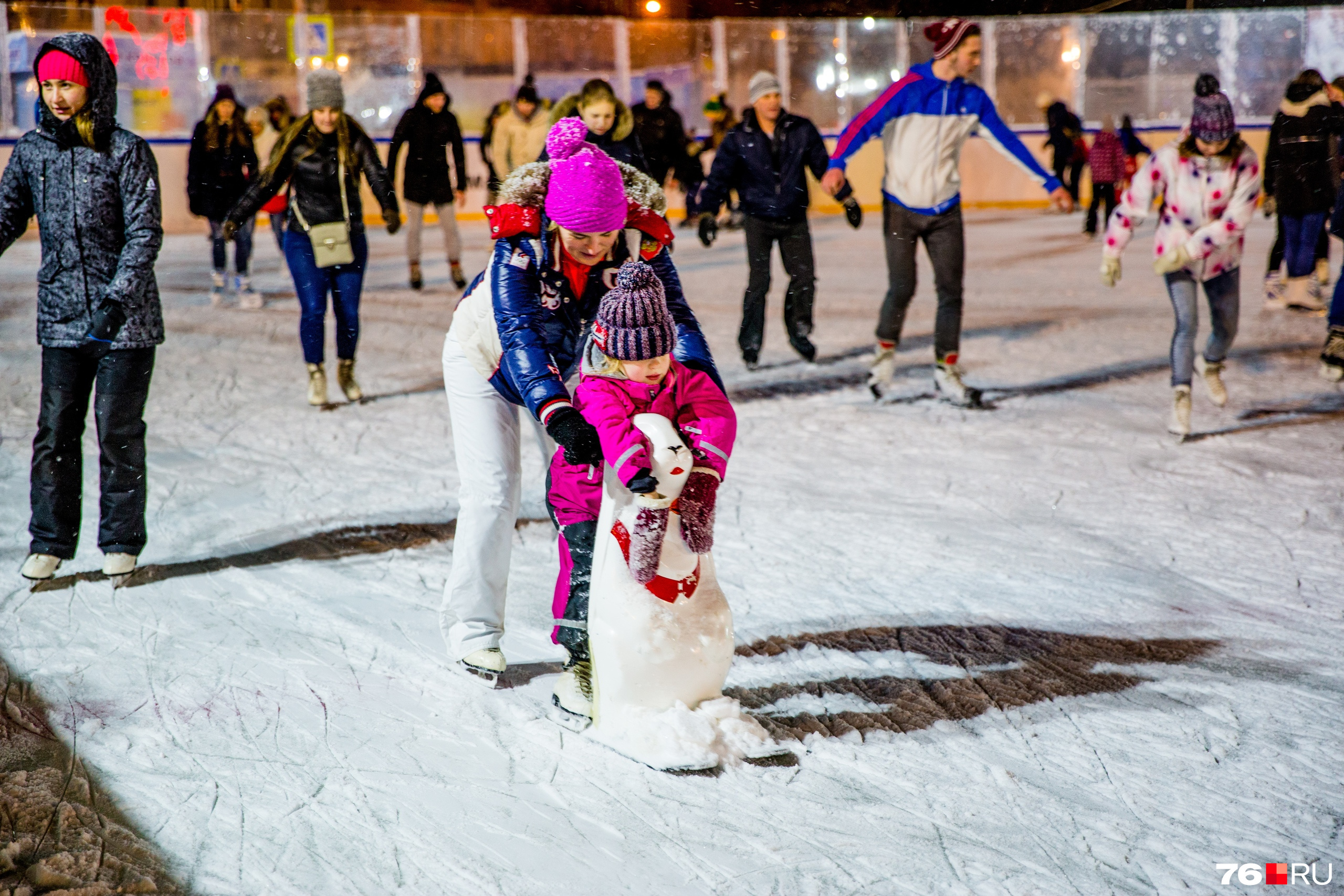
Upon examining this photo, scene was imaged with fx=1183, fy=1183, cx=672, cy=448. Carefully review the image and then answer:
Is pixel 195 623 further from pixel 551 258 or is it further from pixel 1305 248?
pixel 1305 248

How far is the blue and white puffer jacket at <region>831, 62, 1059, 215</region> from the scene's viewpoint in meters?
5.73

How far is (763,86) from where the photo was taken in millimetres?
6648

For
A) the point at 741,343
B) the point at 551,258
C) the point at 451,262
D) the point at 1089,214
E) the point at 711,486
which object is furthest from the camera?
the point at 1089,214

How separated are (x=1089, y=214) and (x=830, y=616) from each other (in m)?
11.4

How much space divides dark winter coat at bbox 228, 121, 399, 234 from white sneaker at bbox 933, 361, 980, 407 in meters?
2.98

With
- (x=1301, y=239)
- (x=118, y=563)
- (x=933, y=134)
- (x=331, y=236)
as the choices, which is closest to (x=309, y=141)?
(x=331, y=236)

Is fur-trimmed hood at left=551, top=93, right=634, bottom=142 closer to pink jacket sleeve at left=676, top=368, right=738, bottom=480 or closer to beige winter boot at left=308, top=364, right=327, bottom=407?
beige winter boot at left=308, top=364, right=327, bottom=407

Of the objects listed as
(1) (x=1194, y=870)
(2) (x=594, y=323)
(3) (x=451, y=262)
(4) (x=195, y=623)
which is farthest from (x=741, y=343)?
(1) (x=1194, y=870)

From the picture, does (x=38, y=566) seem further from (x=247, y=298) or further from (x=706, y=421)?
(x=247, y=298)

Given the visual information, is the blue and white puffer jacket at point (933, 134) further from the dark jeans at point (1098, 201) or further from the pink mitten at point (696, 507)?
the dark jeans at point (1098, 201)

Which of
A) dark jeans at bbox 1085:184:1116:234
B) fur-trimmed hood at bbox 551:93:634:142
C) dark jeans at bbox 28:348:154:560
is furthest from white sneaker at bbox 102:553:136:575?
dark jeans at bbox 1085:184:1116:234

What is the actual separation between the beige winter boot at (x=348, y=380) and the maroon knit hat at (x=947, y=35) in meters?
3.29

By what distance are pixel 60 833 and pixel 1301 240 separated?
8456 mm

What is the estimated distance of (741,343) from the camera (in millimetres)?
7035
